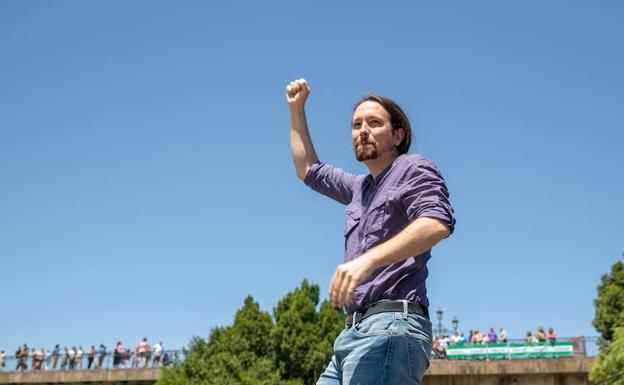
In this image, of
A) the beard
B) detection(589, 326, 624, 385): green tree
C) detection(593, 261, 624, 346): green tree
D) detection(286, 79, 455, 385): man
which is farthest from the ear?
detection(593, 261, 624, 346): green tree

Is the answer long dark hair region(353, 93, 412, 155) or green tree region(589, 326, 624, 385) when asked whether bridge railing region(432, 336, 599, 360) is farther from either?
long dark hair region(353, 93, 412, 155)

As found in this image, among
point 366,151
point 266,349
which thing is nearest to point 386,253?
point 366,151

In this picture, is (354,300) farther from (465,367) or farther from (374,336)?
(465,367)

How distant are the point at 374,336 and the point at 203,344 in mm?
27197

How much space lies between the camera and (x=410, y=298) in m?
3.23

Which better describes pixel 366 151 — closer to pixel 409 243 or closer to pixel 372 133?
pixel 372 133

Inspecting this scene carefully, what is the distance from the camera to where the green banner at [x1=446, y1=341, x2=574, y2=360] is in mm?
27266

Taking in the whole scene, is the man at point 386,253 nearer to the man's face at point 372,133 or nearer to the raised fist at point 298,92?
the man's face at point 372,133

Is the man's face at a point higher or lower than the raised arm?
lower

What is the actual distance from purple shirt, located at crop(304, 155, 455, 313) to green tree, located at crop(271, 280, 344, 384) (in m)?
24.7

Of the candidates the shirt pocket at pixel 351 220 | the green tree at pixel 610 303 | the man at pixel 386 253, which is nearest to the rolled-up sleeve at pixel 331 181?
the man at pixel 386 253

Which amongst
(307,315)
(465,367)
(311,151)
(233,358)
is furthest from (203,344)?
(311,151)

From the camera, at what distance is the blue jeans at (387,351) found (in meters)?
3.07

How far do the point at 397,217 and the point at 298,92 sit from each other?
49.8 inches
